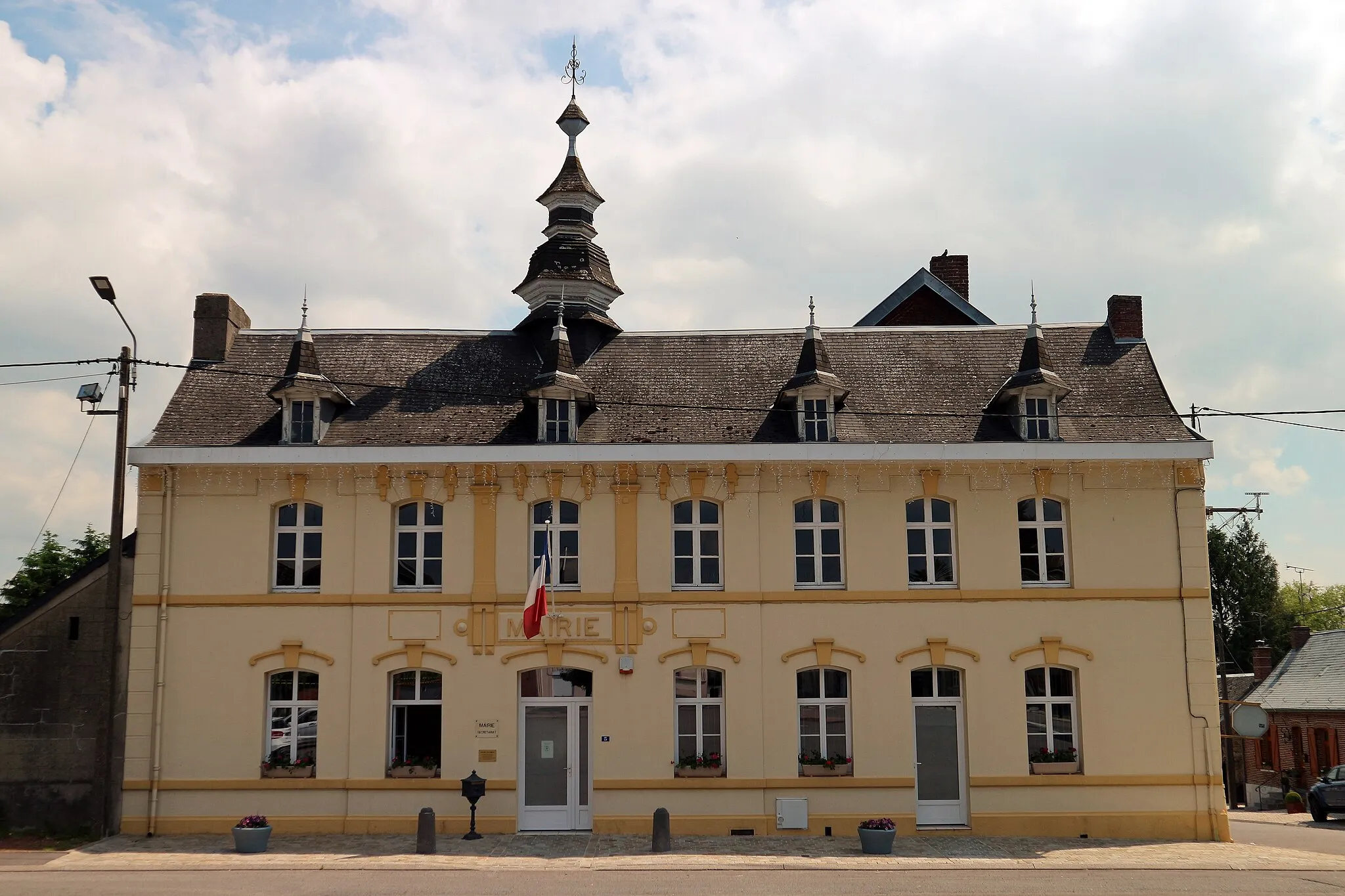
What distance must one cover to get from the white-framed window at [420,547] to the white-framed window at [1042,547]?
10.4 metres

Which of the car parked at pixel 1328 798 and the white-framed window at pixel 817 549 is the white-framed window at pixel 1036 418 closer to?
the white-framed window at pixel 817 549

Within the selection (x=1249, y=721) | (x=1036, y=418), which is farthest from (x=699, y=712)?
(x=1249, y=721)

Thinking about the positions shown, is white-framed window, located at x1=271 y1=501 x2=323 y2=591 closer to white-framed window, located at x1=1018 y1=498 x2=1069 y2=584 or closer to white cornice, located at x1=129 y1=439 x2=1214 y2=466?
white cornice, located at x1=129 y1=439 x2=1214 y2=466

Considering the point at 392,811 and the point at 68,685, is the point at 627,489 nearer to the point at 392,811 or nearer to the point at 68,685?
the point at 392,811

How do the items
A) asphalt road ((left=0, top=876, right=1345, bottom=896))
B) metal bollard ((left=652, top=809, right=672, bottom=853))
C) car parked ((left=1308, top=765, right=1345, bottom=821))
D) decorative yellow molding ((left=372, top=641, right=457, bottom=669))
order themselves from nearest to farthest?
1. asphalt road ((left=0, top=876, right=1345, bottom=896))
2. metal bollard ((left=652, top=809, right=672, bottom=853))
3. decorative yellow molding ((left=372, top=641, right=457, bottom=669))
4. car parked ((left=1308, top=765, right=1345, bottom=821))

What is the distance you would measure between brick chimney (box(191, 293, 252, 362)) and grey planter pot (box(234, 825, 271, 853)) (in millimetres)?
9193

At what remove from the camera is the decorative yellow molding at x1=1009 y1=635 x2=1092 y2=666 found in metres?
19.6

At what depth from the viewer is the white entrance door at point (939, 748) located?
19.5 meters

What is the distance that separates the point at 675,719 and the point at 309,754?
20.9 feet

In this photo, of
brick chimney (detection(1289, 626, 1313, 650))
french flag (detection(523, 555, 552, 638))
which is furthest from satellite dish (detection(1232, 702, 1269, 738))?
brick chimney (detection(1289, 626, 1313, 650))

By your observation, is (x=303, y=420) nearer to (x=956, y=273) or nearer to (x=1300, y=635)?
(x=956, y=273)

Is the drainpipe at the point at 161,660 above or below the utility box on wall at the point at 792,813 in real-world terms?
above

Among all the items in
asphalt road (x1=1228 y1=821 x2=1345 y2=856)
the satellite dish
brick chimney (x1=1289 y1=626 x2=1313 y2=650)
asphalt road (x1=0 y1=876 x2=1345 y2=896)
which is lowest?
asphalt road (x1=1228 y1=821 x2=1345 y2=856)

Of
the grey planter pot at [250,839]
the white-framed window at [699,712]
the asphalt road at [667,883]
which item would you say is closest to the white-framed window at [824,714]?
the white-framed window at [699,712]
